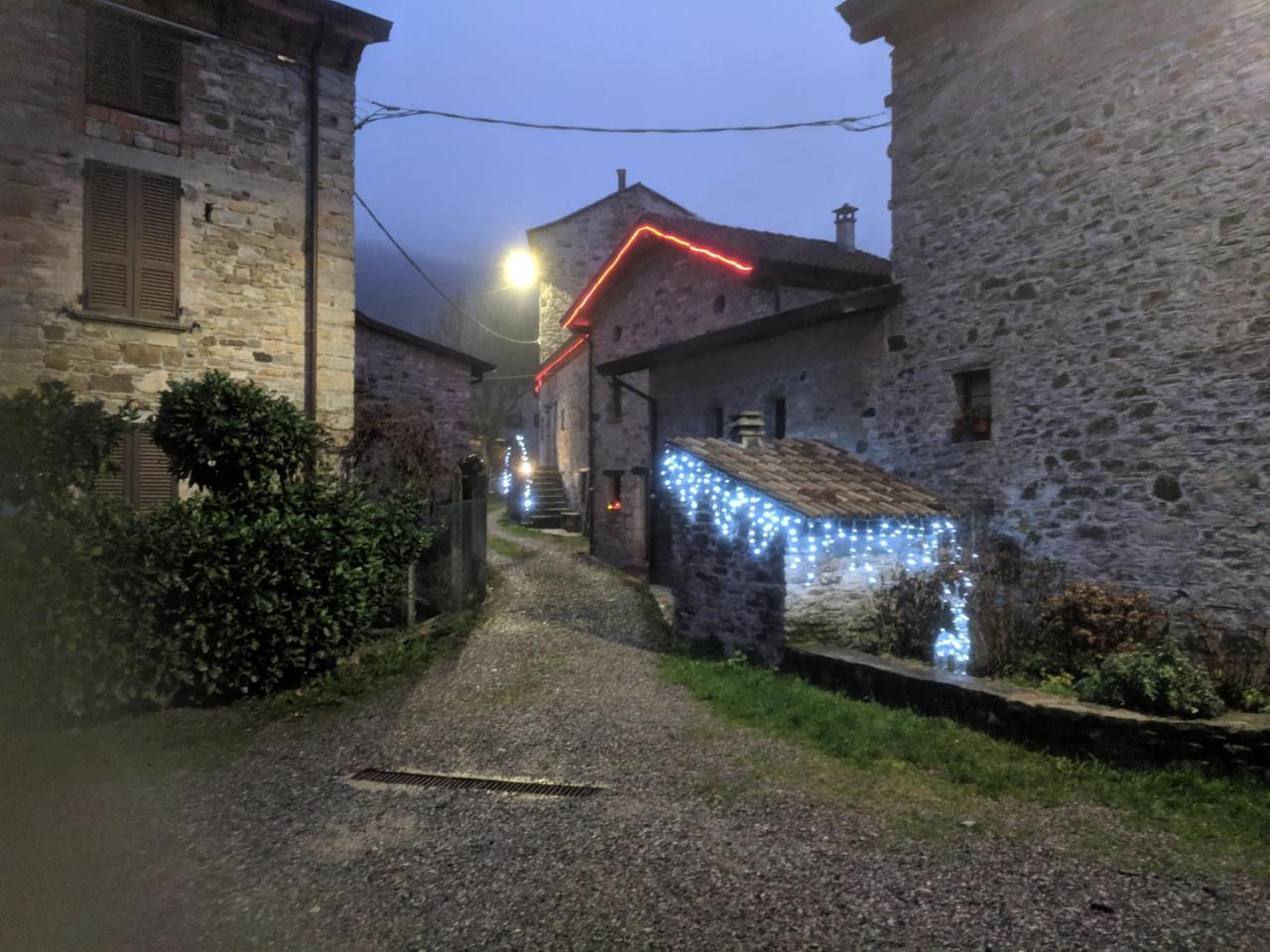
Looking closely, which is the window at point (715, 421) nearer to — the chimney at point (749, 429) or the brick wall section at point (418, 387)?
the chimney at point (749, 429)

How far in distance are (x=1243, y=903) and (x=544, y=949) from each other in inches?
119

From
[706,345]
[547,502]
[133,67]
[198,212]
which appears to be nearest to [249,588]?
[198,212]

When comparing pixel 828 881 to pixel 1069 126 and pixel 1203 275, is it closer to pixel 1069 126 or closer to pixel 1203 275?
pixel 1203 275

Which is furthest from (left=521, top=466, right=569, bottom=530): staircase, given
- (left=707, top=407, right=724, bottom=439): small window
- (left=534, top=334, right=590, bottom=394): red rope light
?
(left=707, top=407, right=724, bottom=439): small window

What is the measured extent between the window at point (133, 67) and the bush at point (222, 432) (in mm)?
4144

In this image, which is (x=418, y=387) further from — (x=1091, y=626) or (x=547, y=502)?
(x=1091, y=626)

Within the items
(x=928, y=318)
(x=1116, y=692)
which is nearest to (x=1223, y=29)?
(x=928, y=318)

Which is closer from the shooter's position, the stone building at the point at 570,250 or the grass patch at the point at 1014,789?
the grass patch at the point at 1014,789

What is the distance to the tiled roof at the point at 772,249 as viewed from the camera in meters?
11.7

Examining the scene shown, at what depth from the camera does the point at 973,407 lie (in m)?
8.74

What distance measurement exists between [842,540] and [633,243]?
919 centimetres

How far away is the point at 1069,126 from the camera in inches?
307

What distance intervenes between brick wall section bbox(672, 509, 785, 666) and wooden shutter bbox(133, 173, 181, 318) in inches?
251

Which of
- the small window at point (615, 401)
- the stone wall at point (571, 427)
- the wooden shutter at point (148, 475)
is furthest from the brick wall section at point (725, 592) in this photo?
the stone wall at point (571, 427)
